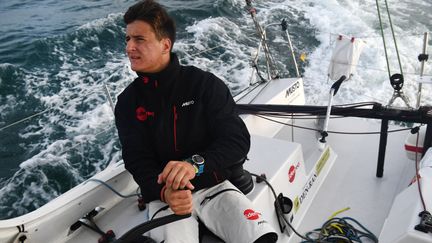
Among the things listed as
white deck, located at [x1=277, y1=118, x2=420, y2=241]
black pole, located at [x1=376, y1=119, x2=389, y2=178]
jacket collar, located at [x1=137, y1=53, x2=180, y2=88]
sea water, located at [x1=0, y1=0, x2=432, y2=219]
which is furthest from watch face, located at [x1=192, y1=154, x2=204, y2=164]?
black pole, located at [x1=376, y1=119, x2=389, y2=178]

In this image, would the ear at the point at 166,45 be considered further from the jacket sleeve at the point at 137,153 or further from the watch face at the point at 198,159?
the watch face at the point at 198,159

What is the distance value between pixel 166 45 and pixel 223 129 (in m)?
0.41

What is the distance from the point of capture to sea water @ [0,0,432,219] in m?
3.95

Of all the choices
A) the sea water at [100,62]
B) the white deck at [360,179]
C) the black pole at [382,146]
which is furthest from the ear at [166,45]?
the black pole at [382,146]

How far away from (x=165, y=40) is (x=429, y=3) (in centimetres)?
914

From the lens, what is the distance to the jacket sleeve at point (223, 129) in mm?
1440

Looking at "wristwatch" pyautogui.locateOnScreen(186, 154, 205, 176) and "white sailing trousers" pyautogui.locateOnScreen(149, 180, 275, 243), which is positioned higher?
"wristwatch" pyautogui.locateOnScreen(186, 154, 205, 176)

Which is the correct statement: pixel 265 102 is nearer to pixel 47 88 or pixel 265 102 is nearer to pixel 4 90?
pixel 47 88

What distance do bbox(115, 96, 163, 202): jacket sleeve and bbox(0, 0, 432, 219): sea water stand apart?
847 mm

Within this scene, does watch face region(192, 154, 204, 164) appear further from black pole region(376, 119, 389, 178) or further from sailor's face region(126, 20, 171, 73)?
black pole region(376, 119, 389, 178)

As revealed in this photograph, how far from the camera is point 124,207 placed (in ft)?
6.61

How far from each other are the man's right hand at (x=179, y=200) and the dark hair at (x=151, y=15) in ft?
2.01

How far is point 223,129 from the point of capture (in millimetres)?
1482

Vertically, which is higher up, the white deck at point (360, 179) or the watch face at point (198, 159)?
the watch face at point (198, 159)
